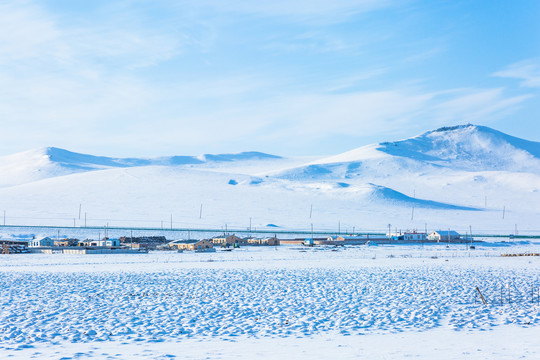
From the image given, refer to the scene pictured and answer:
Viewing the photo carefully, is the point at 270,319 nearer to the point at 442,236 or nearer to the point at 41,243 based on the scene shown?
the point at 41,243

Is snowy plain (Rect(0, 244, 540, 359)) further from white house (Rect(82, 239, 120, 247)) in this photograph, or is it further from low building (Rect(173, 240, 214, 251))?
white house (Rect(82, 239, 120, 247))

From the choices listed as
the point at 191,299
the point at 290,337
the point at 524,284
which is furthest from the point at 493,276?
the point at 290,337

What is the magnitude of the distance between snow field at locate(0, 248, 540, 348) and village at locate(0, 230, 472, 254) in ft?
123

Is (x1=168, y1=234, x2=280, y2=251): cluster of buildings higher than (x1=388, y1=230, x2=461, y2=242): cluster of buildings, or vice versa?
(x1=388, y1=230, x2=461, y2=242): cluster of buildings

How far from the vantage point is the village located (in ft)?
211

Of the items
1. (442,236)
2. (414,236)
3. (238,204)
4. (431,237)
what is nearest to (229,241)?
(414,236)

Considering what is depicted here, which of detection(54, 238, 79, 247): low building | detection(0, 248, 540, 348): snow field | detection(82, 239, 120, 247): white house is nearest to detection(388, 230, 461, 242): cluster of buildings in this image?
detection(82, 239, 120, 247): white house

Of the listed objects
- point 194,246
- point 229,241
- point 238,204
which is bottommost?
point 194,246

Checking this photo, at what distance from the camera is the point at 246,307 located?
18359 mm

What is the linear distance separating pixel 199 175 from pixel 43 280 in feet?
560

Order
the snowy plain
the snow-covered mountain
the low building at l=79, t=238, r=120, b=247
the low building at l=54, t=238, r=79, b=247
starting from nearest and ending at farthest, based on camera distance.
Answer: the snowy plain
the low building at l=79, t=238, r=120, b=247
the low building at l=54, t=238, r=79, b=247
the snow-covered mountain

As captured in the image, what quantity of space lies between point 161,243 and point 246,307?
6560 centimetres

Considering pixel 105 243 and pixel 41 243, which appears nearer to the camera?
pixel 41 243

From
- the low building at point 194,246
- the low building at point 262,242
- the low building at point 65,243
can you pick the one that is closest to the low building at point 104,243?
the low building at point 65,243
